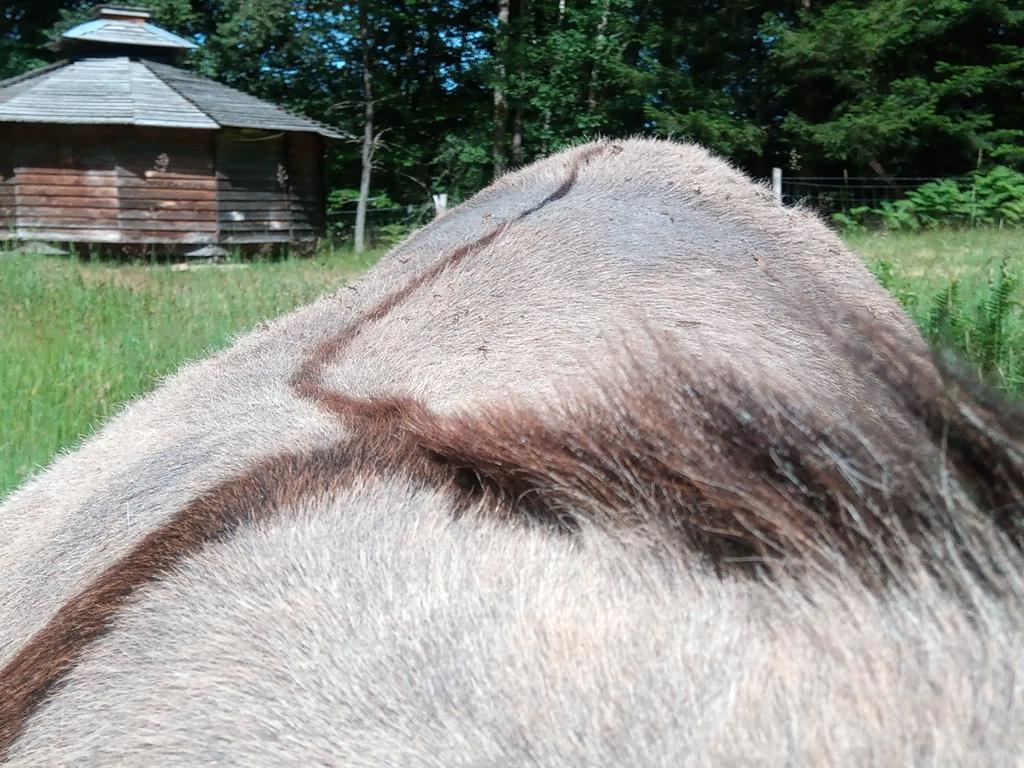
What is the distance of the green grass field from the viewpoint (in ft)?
13.5

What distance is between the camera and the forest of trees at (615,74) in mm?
22250

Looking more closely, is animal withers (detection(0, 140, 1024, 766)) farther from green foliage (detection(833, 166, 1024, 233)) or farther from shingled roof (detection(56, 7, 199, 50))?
shingled roof (detection(56, 7, 199, 50))

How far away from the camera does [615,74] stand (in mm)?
26000

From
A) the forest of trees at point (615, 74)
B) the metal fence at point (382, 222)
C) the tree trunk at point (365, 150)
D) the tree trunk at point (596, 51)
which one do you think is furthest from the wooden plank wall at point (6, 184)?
the tree trunk at point (596, 51)

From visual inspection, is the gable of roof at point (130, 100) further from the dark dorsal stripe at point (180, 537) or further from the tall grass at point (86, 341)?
the dark dorsal stripe at point (180, 537)

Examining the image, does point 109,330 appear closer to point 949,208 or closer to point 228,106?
point 949,208

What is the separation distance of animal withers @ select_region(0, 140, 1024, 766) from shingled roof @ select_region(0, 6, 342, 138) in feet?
64.2

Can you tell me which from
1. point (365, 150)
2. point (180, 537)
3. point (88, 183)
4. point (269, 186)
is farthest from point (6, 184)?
point (180, 537)

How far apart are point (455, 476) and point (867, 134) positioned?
22.2 m

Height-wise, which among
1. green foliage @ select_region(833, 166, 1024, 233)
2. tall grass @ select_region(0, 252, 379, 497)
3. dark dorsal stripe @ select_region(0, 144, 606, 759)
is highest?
green foliage @ select_region(833, 166, 1024, 233)

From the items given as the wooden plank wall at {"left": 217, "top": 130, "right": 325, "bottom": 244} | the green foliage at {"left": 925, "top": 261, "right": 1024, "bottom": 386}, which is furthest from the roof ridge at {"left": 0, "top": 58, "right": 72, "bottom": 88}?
the green foliage at {"left": 925, "top": 261, "right": 1024, "bottom": 386}

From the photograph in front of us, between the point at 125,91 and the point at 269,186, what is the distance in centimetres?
349

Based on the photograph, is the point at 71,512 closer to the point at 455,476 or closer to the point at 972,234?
the point at 455,476

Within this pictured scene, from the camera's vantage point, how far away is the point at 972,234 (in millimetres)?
11844
